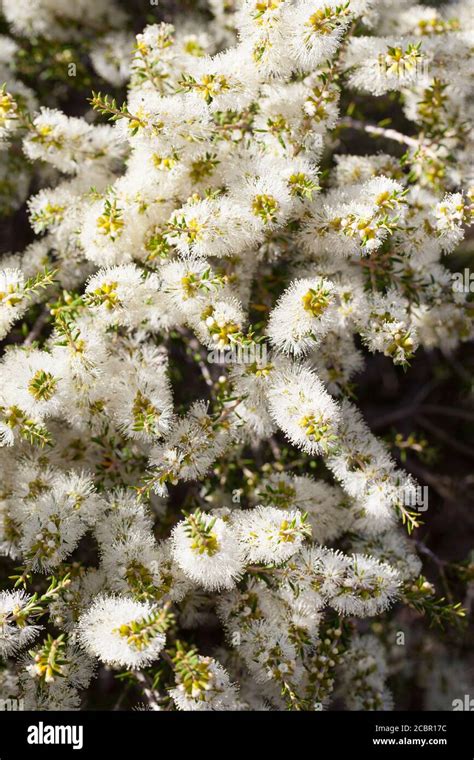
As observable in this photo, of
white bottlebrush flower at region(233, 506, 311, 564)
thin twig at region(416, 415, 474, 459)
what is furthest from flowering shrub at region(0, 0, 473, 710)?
thin twig at region(416, 415, 474, 459)

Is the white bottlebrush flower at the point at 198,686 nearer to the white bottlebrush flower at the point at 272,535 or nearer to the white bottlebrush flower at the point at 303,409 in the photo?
the white bottlebrush flower at the point at 272,535

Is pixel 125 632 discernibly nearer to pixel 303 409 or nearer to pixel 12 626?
pixel 12 626

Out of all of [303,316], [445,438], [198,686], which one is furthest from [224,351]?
[445,438]

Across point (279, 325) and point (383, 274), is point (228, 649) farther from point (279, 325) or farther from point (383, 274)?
point (383, 274)

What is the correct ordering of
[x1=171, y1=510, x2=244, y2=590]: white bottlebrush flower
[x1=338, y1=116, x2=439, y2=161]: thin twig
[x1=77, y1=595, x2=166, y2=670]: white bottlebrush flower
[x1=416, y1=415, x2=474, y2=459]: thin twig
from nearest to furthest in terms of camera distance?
[x1=77, y1=595, x2=166, y2=670]: white bottlebrush flower
[x1=171, y1=510, x2=244, y2=590]: white bottlebrush flower
[x1=338, y1=116, x2=439, y2=161]: thin twig
[x1=416, y1=415, x2=474, y2=459]: thin twig

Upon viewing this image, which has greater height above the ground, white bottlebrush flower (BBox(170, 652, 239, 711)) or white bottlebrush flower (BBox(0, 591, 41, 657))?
white bottlebrush flower (BBox(0, 591, 41, 657))

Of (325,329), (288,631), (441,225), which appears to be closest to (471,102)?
(441,225)

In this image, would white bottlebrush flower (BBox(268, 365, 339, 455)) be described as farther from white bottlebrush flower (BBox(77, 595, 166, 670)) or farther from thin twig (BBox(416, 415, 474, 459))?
thin twig (BBox(416, 415, 474, 459))
